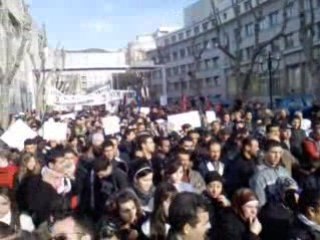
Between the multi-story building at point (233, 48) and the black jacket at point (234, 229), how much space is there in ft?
78.7

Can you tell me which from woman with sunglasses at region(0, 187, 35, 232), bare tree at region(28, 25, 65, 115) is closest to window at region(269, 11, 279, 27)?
bare tree at region(28, 25, 65, 115)

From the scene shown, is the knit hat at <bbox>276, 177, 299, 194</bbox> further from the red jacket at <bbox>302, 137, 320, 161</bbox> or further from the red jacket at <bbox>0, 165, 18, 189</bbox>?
the red jacket at <bbox>0, 165, 18, 189</bbox>

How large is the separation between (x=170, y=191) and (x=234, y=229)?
0.68m

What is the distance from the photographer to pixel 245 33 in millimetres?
64625

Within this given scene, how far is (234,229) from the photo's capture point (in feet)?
17.8

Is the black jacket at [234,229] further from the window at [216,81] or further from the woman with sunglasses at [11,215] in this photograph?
the window at [216,81]

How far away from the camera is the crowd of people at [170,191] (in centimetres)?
480

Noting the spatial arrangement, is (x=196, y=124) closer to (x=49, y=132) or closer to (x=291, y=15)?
(x=49, y=132)

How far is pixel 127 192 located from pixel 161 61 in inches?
3560

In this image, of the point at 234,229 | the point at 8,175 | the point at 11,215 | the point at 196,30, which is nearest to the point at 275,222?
the point at 234,229

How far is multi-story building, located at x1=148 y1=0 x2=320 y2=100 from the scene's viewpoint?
1629 inches

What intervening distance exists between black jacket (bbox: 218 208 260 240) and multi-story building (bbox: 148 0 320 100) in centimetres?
2399

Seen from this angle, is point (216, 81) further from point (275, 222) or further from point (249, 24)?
point (275, 222)

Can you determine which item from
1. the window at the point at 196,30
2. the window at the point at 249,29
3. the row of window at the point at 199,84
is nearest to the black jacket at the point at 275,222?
the window at the point at 249,29
